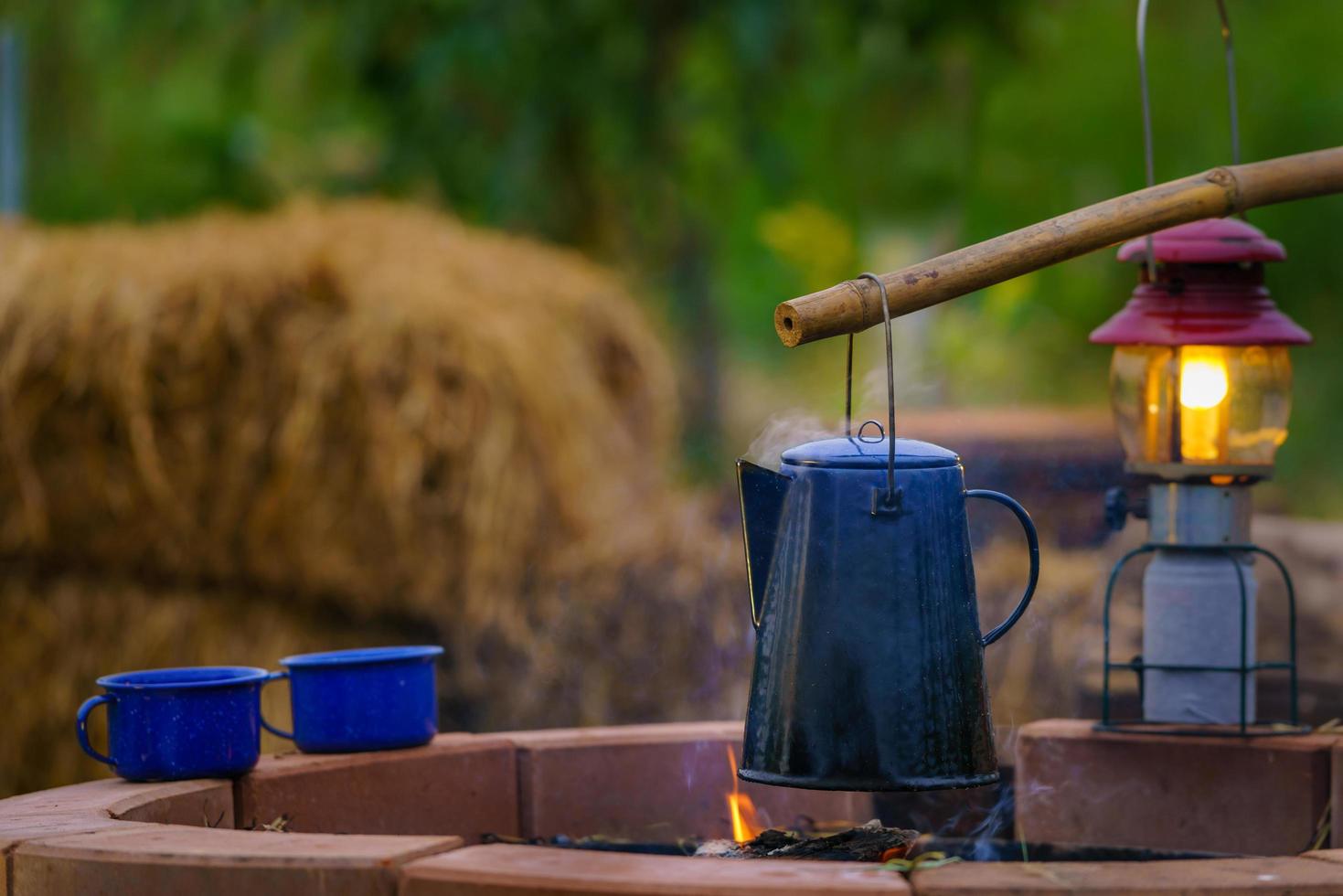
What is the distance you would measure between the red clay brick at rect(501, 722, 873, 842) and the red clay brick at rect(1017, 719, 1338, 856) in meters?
0.46

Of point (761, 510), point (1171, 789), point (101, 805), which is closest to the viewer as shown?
point (761, 510)

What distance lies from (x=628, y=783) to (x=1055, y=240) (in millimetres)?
1207

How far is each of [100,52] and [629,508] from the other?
4841 mm

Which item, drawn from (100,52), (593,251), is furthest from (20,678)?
(100,52)

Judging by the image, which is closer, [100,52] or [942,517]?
[942,517]

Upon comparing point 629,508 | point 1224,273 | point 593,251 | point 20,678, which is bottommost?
point 20,678

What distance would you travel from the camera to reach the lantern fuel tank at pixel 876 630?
6.12ft

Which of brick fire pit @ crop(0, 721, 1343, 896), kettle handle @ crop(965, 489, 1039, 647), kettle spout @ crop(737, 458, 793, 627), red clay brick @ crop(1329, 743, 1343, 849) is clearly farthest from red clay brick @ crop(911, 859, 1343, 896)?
red clay brick @ crop(1329, 743, 1343, 849)

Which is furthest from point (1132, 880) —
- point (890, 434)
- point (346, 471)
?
point (346, 471)

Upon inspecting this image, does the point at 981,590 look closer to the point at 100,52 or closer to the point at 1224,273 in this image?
the point at 1224,273

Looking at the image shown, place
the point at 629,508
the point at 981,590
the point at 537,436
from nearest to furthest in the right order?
the point at 981,590
the point at 537,436
the point at 629,508

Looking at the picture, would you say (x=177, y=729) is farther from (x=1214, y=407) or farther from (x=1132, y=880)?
(x=1214, y=407)

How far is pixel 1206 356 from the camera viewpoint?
98.7 inches

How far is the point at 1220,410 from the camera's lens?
2518 mm
